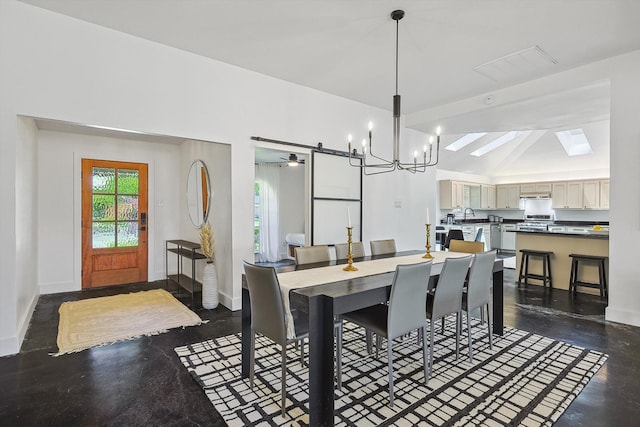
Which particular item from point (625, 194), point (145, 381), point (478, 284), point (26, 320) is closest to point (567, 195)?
point (625, 194)

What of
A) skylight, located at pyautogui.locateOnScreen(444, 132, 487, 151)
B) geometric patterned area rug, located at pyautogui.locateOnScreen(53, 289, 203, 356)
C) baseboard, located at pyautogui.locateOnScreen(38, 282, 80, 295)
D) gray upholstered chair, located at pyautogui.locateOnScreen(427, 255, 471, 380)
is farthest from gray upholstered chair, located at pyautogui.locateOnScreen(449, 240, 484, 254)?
baseboard, located at pyautogui.locateOnScreen(38, 282, 80, 295)

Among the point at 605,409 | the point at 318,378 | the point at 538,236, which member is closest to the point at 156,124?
the point at 318,378

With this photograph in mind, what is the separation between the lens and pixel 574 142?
8477mm

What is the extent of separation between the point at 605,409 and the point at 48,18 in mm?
5163

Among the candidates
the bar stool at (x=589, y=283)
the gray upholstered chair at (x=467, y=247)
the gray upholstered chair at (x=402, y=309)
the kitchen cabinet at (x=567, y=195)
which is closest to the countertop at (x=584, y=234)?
the bar stool at (x=589, y=283)

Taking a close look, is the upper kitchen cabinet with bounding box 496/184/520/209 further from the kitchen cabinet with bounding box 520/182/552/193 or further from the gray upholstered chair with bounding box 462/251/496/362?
the gray upholstered chair with bounding box 462/251/496/362

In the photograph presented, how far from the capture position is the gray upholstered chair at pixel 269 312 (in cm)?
200

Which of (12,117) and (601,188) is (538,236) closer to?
(601,188)

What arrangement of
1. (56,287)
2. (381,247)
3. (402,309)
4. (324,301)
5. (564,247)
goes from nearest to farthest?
1. (324,301)
2. (402,309)
3. (381,247)
4. (56,287)
5. (564,247)

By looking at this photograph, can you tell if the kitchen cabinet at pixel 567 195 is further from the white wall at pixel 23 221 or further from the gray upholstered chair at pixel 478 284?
the white wall at pixel 23 221

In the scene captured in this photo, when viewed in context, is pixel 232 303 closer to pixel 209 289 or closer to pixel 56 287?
pixel 209 289

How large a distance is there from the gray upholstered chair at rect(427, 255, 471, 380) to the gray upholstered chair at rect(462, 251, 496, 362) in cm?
12

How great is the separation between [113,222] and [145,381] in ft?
11.9

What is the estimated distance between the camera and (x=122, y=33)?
10.5ft
